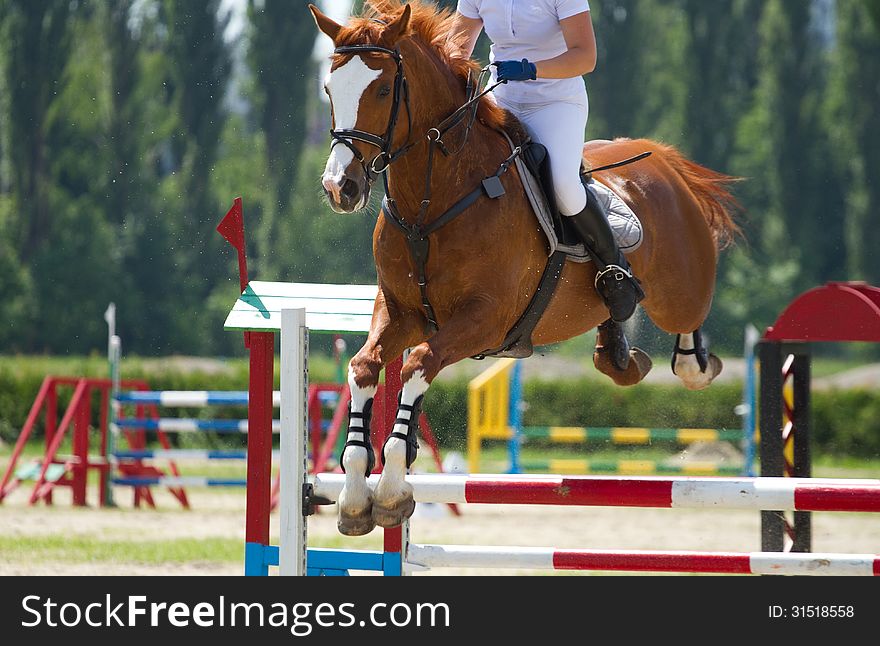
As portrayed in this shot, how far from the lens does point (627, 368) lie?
520 centimetres

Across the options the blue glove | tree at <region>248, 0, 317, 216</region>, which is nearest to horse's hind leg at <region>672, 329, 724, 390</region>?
the blue glove

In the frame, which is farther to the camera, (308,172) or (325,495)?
(308,172)

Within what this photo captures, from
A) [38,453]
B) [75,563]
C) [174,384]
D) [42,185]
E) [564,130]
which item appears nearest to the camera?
[564,130]

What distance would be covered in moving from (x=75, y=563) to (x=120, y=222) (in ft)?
65.2

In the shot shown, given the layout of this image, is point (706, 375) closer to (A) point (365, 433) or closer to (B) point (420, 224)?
(B) point (420, 224)

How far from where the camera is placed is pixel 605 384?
1911 cm

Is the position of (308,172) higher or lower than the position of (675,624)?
higher

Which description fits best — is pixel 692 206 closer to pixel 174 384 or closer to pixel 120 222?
pixel 174 384

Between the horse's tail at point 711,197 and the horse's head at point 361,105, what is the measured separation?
2.18 meters

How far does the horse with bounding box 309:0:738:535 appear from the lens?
3656 millimetres

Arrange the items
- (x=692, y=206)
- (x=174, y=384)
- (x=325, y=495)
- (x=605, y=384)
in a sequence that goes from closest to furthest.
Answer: (x=325, y=495), (x=692, y=206), (x=174, y=384), (x=605, y=384)

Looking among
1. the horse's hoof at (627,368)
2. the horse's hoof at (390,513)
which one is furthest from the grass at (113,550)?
the horse's hoof at (390,513)

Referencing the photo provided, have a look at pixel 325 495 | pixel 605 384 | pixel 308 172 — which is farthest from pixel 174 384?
pixel 325 495

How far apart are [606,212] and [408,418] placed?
1494 mm
